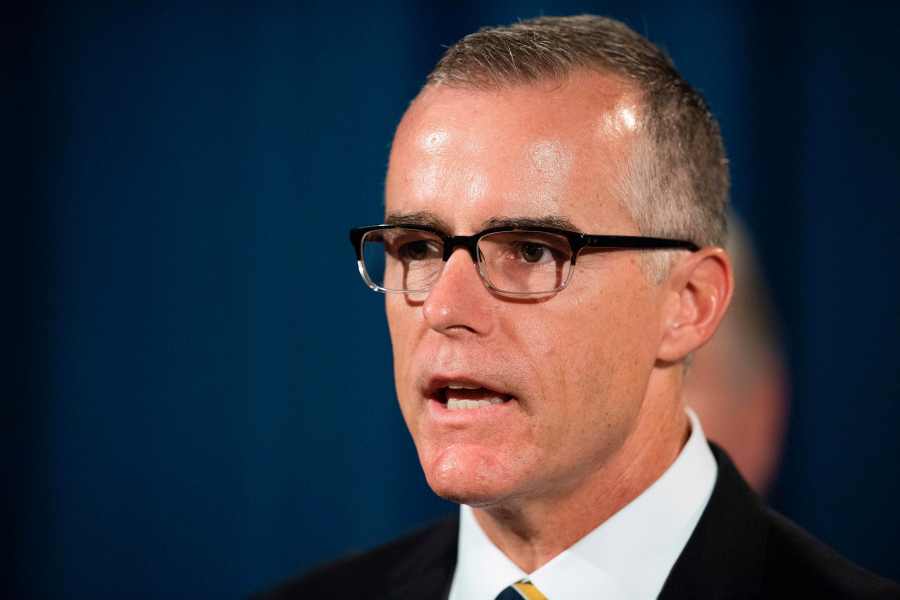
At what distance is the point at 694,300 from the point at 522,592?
2.00 ft

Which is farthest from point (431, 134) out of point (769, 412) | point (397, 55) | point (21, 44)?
point (21, 44)

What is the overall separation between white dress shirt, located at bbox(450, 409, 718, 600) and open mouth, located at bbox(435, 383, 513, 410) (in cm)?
32

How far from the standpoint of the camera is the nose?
142cm

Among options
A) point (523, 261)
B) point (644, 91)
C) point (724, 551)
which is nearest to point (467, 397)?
point (523, 261)

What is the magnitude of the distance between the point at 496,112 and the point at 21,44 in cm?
196

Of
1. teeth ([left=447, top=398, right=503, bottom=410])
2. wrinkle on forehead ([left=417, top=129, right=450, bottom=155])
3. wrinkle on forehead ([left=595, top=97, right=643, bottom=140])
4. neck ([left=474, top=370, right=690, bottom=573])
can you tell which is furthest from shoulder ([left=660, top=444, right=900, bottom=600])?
wrinkle on forehead ([left=417, top=129, right=450, bottom=155])

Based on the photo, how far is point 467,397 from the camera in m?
1.47

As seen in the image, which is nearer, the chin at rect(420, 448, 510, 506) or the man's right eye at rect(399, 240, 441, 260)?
the chin at rect(420, 448, 510, 506)

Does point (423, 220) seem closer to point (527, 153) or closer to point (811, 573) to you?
point (527, 153)

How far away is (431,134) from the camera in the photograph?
5.12ft

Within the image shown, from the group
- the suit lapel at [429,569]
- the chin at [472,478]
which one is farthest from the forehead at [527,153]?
the suit lapel at [429,569]

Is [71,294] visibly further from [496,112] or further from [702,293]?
[702,293]

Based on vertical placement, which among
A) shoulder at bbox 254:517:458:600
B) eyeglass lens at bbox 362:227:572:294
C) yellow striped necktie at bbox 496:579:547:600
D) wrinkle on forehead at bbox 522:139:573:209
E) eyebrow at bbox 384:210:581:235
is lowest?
shoulder at bbox 254:517:458:600

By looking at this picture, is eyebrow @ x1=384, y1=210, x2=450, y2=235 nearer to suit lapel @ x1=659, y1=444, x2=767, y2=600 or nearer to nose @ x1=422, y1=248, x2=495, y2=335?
nose @ x1=422, y1=248, x2=495, y2=335
